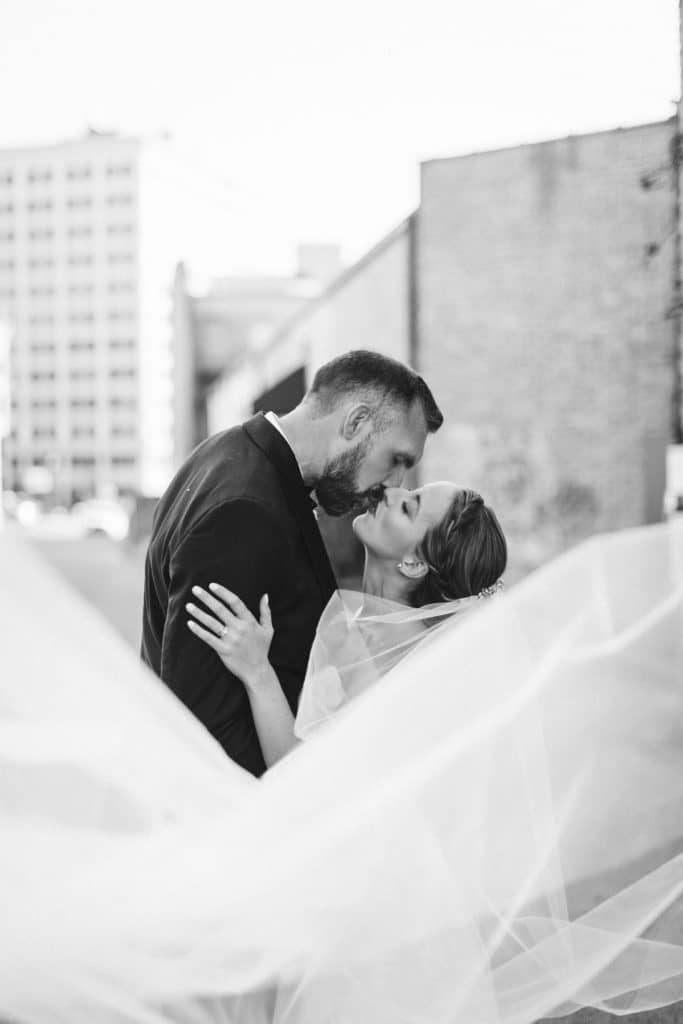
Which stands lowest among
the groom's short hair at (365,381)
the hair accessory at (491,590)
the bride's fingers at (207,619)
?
the hair accessory at (491,590)

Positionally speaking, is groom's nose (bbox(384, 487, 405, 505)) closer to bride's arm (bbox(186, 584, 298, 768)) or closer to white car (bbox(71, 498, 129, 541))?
bride's arm (bbox(186, 584, 298, 768))

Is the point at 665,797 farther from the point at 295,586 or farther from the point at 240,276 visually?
the point at 240,276

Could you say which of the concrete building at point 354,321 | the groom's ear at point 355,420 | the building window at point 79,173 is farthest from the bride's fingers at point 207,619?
the building window at point 79,173

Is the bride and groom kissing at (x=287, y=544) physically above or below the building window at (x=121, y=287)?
below

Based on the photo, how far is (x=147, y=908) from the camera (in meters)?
1.97

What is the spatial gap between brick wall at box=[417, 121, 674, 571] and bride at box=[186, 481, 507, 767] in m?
9.31

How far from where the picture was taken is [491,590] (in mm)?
3068

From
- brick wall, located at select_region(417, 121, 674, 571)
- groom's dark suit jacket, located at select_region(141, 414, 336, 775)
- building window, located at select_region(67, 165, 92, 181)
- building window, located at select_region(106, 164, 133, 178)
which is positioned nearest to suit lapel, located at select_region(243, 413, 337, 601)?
groom's dark suit jacket, located at select_region(141, 414, 336, 775)

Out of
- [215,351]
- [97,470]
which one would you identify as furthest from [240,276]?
[97,470]

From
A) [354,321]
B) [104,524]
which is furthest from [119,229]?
[354,321]

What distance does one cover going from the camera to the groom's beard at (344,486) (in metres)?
2.81

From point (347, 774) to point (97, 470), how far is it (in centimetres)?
8495

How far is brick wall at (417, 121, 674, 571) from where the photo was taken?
1295cm

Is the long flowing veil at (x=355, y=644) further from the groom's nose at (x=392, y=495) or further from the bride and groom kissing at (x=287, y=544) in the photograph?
the groom's nose at (x=392, y=495)
